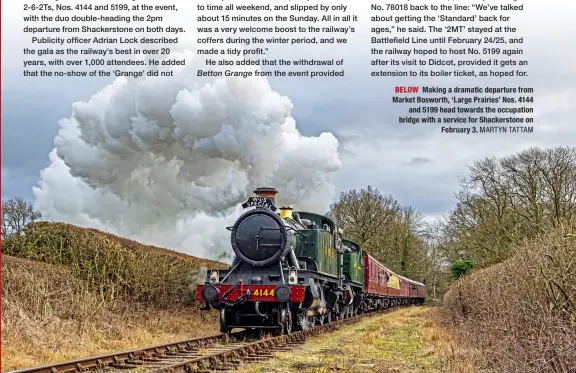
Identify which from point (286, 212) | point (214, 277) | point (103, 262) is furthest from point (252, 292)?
point (103, 262)

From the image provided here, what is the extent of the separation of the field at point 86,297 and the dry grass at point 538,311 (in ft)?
24.7

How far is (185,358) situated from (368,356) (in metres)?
3.52

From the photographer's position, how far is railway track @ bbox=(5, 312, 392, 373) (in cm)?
908

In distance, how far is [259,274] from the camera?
589 inches

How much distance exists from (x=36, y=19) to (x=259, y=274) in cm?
829

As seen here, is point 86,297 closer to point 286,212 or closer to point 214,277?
point 214,277

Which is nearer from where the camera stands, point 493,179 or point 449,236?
point 493,179

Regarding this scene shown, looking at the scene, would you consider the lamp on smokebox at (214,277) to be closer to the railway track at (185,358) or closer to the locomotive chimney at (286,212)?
the railway track at (185,358)

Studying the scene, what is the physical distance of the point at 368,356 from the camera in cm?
1141

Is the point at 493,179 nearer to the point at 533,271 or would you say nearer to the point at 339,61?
the point at 339,61

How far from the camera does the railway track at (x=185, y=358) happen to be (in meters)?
9.08

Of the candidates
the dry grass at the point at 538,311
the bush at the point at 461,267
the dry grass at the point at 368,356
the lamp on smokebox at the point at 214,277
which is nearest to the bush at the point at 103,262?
the lamp on smokebox at the point at 214,277

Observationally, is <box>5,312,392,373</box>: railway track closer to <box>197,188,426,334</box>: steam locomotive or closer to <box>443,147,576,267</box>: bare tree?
<box>197,188,426,334</box>: steam locomotive

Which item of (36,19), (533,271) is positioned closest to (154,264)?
(36,19)
